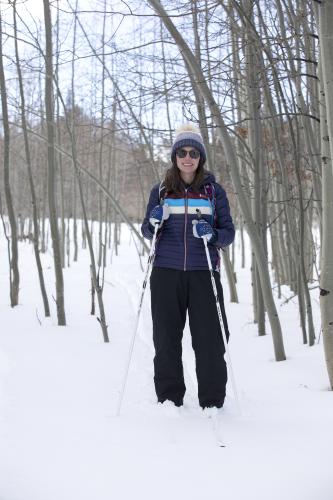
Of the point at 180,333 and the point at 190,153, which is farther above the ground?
the point at 190,153

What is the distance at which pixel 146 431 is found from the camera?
309 centimetres

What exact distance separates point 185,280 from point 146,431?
1032 millimetres

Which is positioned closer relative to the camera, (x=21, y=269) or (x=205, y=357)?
(x=205, y=357)

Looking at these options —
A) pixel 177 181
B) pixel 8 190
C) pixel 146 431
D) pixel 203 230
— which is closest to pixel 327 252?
pixel 203 230

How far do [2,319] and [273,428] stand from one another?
501 centimetres

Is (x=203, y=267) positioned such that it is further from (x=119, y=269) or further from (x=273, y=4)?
(x=119, y=269)

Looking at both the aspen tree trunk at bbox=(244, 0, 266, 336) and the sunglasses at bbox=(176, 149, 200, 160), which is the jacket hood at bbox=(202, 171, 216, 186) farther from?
the aspen tree trunk at bbox=(244, 0, 266, 336)

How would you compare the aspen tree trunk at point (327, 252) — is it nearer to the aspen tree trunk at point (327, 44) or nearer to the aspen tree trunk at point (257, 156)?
the aspen tree trunk at point (327, 44)

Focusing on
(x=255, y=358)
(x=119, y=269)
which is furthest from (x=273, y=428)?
(x=119, y=269)

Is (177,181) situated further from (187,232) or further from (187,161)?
(187,232)

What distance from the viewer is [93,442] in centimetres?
287

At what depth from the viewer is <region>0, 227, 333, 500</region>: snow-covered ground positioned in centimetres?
236

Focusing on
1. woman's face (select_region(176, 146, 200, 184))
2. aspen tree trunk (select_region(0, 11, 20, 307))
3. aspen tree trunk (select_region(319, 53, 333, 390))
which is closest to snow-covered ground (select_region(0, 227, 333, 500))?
aspen tree trunk (select_region(319, 53, 333, 390))

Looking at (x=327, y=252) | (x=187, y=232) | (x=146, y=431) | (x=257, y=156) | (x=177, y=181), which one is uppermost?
(x=257, y=156)
